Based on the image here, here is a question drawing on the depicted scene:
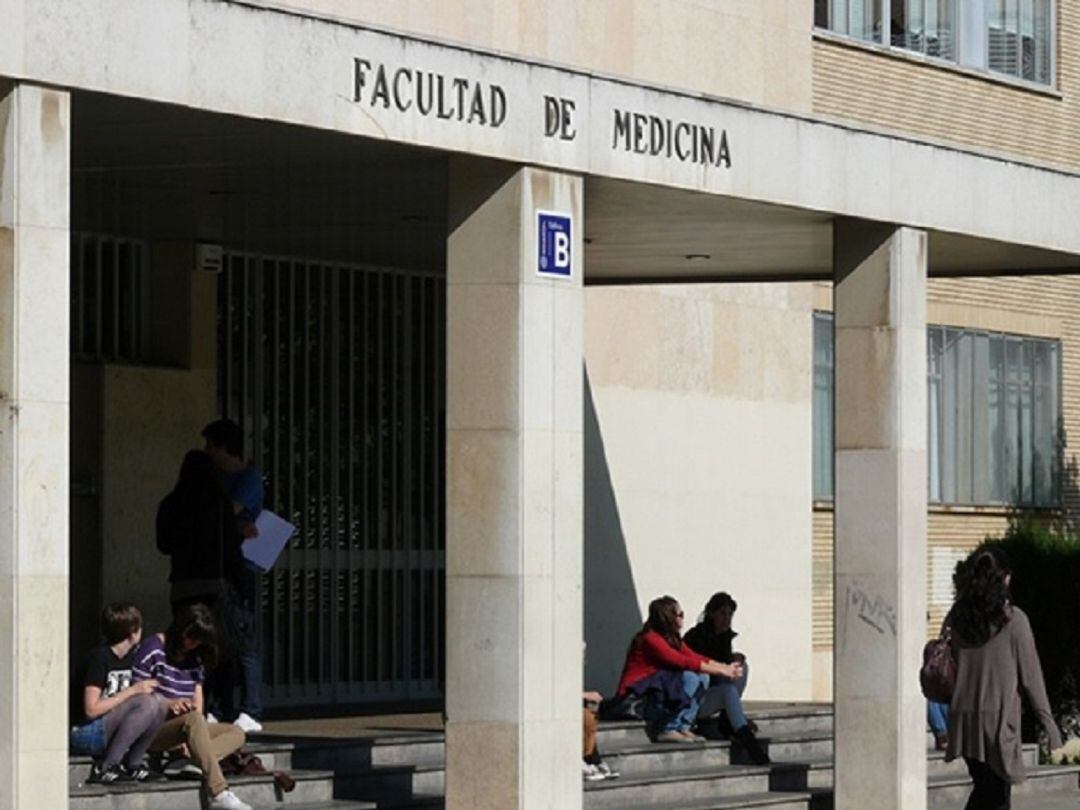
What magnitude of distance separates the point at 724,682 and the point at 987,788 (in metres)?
4.01

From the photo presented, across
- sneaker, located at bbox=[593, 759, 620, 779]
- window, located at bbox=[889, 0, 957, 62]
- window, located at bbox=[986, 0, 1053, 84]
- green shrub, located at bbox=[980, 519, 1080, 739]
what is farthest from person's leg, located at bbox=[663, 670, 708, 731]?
window, located at bbox=[986, 0, 1053, 84]

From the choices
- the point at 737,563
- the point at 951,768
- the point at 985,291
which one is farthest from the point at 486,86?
the point at 985,291

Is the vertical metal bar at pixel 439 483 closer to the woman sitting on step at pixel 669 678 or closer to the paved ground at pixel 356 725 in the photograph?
the paved ground at pixel 356 725

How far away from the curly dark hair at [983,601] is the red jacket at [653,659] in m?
4.07

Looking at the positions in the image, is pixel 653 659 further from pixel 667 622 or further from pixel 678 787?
pixel 678 787

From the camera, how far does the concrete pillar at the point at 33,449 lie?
40.0 feet

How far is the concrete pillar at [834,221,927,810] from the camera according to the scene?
17.9m

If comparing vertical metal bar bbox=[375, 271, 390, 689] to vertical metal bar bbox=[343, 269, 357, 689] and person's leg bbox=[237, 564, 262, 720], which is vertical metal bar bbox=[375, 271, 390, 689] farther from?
person's leg bbox=[237, 564, 262, 720]

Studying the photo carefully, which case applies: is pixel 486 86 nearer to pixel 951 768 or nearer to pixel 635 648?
pixel 635 648

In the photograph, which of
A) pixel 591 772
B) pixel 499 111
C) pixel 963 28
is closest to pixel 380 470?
pixel 591 772

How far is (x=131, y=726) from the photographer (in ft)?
48.9

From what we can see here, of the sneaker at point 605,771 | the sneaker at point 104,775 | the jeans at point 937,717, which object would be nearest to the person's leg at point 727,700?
the sneaker at point 605,771

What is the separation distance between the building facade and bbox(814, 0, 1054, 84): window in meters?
0.05

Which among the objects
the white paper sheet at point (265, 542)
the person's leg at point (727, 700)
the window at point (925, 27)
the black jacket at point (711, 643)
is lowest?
the person's leg at point (727, 700)
